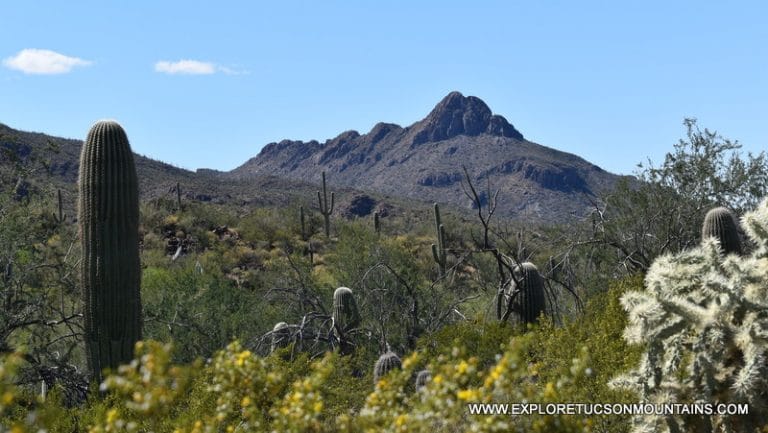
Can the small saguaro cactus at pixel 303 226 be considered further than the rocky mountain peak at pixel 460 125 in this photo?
No

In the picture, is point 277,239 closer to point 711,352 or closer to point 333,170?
point 711,352

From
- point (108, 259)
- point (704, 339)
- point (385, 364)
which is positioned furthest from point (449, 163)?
point (704, 339)

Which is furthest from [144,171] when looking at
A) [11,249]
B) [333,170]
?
[333,170]

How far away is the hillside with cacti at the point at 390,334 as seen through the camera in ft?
16.3

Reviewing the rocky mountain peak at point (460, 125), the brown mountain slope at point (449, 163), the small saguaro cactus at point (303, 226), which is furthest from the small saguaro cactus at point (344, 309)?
the rocky mountain peak at point (460, 125)

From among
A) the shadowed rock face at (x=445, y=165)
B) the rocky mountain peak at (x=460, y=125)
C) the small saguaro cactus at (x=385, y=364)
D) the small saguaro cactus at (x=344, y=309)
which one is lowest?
the small saguaro cactus at (x=385, y=364)

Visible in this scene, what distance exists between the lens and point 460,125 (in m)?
113

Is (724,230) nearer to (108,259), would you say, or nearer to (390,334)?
(390,334)

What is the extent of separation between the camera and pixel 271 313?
16219 mm

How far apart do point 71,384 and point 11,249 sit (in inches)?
123

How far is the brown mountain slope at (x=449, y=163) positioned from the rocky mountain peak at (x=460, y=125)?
12cm

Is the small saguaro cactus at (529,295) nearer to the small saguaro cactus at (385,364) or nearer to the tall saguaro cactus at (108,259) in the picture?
the small saguaro cactus at (385,364)

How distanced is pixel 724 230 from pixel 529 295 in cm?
318

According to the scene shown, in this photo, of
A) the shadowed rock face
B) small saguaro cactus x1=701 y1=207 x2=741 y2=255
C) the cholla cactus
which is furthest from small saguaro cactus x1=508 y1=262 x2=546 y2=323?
the shadowed rock face
